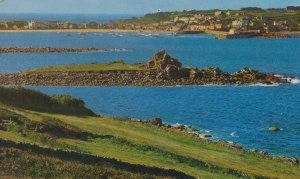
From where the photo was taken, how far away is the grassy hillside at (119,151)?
22.5m

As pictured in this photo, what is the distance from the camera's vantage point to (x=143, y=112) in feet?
208

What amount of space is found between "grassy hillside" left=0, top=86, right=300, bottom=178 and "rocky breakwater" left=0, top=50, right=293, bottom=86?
4593cm

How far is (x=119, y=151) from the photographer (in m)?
30.3

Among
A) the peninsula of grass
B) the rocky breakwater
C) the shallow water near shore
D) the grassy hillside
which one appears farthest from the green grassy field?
the grassy hillside

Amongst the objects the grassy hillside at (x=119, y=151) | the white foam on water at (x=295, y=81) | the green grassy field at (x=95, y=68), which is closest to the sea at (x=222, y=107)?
the white foam on water at (x=295, y=81)

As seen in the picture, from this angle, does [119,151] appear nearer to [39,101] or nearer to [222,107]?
[39,101]

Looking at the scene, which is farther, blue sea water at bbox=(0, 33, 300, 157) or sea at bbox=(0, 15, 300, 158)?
blue sea water at bbox=(0, 33, 300, 157)

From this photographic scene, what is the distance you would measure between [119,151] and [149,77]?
61320mm

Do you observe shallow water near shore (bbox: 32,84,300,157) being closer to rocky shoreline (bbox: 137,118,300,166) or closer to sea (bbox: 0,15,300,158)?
sea (bbox: 0,15,300,158)

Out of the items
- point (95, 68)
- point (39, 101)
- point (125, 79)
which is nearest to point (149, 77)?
point (125, 79)

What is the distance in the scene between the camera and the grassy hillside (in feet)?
73.8

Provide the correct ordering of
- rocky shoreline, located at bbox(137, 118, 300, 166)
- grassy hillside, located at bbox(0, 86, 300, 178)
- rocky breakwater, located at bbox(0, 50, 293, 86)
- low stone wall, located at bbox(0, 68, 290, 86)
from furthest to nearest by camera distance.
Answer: rocky breakwater, located at bbox(0, 50, 293, 86)
low stone wall, located at bbox(0, 68, 290, 86)
rocky shoreline, located at bbox(137, 118, 300, 166)
grassy hillside, located at bbox(0, 86, 300, 178)

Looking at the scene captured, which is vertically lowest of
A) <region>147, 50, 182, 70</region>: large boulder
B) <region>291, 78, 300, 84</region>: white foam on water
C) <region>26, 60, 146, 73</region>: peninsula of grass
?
<region>291, 78, 300, 84</region>: white foam on water

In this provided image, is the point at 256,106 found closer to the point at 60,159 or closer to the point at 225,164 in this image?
the point at 225,164
